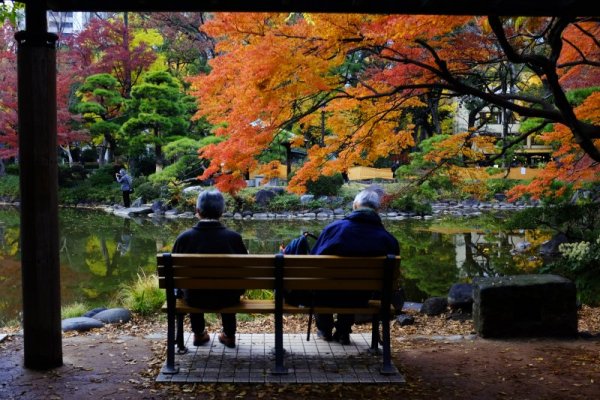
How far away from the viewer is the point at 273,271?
133 inches

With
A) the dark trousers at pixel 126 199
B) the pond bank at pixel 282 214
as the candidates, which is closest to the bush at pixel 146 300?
the pond bank at pixel 282 214

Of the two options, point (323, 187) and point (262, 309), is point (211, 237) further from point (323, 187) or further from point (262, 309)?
point (323, 187)

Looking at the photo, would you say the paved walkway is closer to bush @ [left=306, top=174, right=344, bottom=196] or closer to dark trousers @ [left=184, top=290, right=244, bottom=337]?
dark trousers @ [left=184, top=290, right=244, bottom=337]

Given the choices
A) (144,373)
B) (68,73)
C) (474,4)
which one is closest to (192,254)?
(144,373)

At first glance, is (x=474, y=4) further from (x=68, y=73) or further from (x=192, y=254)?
(x=68, y=73)

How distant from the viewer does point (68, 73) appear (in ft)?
70.2

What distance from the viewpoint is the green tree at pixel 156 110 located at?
2083cm

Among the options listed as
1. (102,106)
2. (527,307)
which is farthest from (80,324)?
(102,106)

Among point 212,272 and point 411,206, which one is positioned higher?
point 212,272

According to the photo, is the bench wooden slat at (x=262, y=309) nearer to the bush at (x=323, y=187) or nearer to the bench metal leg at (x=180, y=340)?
the bench metal leg at (x=180, y=340)

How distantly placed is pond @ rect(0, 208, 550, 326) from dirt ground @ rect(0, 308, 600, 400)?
12.0 feet

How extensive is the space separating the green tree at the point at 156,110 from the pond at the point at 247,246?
3.64 meters

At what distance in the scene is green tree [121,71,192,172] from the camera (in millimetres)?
20828

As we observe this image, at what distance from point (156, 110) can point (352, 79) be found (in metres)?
15.9
